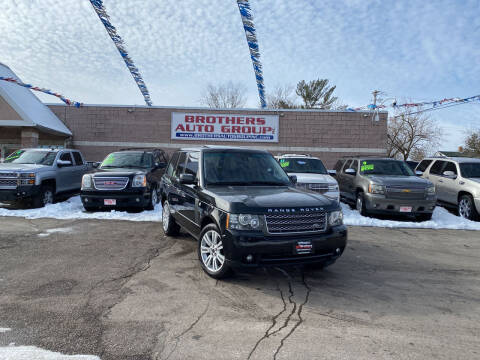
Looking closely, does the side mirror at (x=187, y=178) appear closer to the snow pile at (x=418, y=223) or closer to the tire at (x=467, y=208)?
the snow pile at (x=418, y=223)

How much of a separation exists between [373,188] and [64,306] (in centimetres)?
819

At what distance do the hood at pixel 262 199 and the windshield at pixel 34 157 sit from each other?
27.2ft

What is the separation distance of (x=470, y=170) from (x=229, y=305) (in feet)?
33.3

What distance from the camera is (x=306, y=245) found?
Result: 4254mm

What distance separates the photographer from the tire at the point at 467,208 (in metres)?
9.80

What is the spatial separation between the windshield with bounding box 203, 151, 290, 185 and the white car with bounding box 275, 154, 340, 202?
10.4 feet

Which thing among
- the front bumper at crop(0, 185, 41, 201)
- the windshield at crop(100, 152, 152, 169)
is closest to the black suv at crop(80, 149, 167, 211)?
the windshield at crop(100, 152, 152, 169)

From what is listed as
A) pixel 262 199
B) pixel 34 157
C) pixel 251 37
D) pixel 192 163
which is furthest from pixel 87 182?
pixel 251 37

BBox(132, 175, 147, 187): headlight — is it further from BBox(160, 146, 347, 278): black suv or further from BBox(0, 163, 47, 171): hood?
BBox(160, 146, 347, 278): black suv

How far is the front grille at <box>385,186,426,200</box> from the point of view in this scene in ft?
30.2

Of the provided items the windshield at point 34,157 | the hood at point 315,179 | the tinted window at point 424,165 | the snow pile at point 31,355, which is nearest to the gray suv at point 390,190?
the hood at point 315,179

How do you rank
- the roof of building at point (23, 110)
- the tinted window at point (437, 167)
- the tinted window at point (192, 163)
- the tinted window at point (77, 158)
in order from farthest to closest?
the roof of building at point (23, 110)
the tinted window at point (77, 158)
the tinted window at point (437, 167)
the tinted window at point (192, 163)

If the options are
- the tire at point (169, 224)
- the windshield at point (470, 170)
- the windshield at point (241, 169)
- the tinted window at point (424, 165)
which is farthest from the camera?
the tinted window at point (424, 165)

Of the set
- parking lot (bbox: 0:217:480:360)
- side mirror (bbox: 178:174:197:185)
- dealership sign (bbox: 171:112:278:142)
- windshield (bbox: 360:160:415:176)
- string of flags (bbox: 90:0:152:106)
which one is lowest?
parking lot (bbox: 0:217:480:360)
